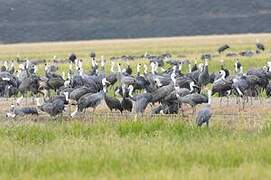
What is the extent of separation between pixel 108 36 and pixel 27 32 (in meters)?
11.4

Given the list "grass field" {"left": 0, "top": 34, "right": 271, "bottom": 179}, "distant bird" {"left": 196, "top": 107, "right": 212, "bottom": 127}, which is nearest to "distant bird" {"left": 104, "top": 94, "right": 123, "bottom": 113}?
"grass field" {"left": 0, "top": 34, "right": 271, "bottom": 179}

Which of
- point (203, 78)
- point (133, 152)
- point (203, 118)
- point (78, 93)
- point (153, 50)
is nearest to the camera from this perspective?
point (133, 152)

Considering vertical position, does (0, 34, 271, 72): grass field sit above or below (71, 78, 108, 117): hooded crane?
above

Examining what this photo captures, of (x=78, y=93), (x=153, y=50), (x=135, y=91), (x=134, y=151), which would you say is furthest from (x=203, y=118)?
(x=153, y=50)

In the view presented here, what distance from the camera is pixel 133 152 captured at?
58.2ft

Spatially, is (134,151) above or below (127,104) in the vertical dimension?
below

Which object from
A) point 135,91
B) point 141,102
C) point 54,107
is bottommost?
point 54,107

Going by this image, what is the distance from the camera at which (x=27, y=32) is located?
4668 inches

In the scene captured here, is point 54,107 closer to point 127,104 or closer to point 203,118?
point 127,104

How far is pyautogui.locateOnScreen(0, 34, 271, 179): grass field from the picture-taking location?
52.1ft

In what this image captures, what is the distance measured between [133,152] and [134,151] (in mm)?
112

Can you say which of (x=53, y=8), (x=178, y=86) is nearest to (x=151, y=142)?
(x=178, y=86)

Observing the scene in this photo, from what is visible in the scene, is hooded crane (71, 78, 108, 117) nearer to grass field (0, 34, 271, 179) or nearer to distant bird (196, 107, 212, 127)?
grass field (0, 34, 271, 179)

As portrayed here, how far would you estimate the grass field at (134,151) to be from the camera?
15875 millimetres
